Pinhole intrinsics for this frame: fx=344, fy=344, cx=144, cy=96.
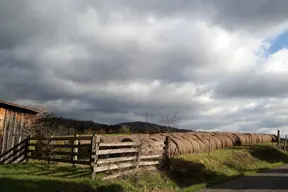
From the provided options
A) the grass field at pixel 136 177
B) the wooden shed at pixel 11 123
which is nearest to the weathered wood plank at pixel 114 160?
the grass field at pixel 136 177

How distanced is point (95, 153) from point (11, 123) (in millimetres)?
6927

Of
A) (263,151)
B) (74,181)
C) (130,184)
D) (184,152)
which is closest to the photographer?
(74,181)

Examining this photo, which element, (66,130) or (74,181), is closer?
(74,181)

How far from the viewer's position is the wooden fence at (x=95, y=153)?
47.5ft

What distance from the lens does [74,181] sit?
12.9 metres

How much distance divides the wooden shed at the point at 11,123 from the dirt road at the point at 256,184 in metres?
10.4

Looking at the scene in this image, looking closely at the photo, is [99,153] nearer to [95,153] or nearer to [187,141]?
[95,153]

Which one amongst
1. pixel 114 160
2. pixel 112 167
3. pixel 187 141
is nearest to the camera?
pixel 112 167

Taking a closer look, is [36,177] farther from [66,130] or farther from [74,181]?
[66,130]

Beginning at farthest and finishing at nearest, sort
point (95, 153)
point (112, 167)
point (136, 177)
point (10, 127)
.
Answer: point (10, 127), point (136, 177), point (112, 167), point (95, 153)

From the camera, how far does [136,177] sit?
15.4m

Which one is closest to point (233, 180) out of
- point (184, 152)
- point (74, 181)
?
point (184, 152)

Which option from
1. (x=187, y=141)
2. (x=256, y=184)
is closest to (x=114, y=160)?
(x=256, y=184)

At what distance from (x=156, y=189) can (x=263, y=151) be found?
67.0 ft
